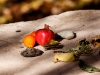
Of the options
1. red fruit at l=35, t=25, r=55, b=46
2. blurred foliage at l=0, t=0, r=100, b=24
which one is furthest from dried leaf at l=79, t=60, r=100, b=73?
blurred foliage at l=0, t=0, r=100, b=24

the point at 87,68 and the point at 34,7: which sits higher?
the point at 34,7

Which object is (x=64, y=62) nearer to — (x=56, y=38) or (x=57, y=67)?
(x=57, y=67)

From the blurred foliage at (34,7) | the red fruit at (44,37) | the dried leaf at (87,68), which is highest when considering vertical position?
the blurred foliage at (34,7)

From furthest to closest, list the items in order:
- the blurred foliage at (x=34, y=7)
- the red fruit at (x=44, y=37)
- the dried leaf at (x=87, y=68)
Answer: the blurred foliage at (x=34, y=7)
the red fruit at (x=44, y=37)
the dried leaf at (x=87, y=68)

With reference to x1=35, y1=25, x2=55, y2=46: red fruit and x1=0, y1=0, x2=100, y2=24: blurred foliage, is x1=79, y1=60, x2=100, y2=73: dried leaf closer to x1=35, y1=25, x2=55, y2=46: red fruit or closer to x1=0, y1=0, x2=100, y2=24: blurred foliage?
x1=35, y1=25, x2=55, y2=46: red fruit

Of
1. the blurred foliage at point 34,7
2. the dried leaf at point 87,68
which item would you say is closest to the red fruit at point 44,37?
the dried leaf at point 87,68

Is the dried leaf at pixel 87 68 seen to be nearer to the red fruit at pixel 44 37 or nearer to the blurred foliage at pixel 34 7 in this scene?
the red fruit at pixel 44 37

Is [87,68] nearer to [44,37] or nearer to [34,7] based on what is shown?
[44,37]

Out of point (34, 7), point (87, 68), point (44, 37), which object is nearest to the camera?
point (87, 68)

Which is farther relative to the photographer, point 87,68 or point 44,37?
point 44,37

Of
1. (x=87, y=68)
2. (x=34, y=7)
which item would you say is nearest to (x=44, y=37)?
(x=87, y=68)
